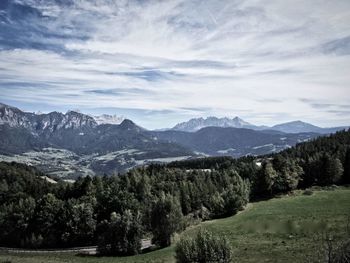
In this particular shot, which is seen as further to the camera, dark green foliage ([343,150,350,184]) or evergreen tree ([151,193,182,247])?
dark green foliage ([343,150,350,184])

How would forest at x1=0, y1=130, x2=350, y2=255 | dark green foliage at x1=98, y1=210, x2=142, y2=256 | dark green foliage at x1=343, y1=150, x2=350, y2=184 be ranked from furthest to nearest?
dark green foliage at x1=343, y1=150, x2=350, y2=184 → forest at x1=0, y1=130, x2=350, y2=255 → dark green foliage at x1=98, y1=210, x2=142, y2=256

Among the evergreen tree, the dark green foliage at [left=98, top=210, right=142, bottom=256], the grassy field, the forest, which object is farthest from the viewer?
the forest

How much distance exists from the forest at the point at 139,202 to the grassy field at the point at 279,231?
21.9 feet

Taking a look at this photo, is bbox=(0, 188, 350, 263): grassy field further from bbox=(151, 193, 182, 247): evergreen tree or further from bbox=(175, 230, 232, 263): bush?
bbox=(175, 230, 232, 263): bush

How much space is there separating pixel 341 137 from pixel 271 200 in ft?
297

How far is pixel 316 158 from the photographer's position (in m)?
136

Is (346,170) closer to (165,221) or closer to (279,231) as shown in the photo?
(279,231)

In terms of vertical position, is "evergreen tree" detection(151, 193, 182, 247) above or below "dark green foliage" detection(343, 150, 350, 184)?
below

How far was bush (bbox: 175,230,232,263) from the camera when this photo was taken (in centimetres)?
3681

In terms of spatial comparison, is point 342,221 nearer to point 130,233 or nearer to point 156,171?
point 130,233

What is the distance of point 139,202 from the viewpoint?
105688 millimetres

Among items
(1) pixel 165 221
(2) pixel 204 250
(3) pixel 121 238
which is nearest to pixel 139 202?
(1) pixel 165 221

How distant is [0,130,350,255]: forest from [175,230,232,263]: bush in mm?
38923

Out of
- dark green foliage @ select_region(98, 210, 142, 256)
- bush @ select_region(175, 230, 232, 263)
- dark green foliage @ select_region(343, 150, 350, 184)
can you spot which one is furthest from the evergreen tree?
dark green foliage @ select_region(343, 150, 350, 184)
